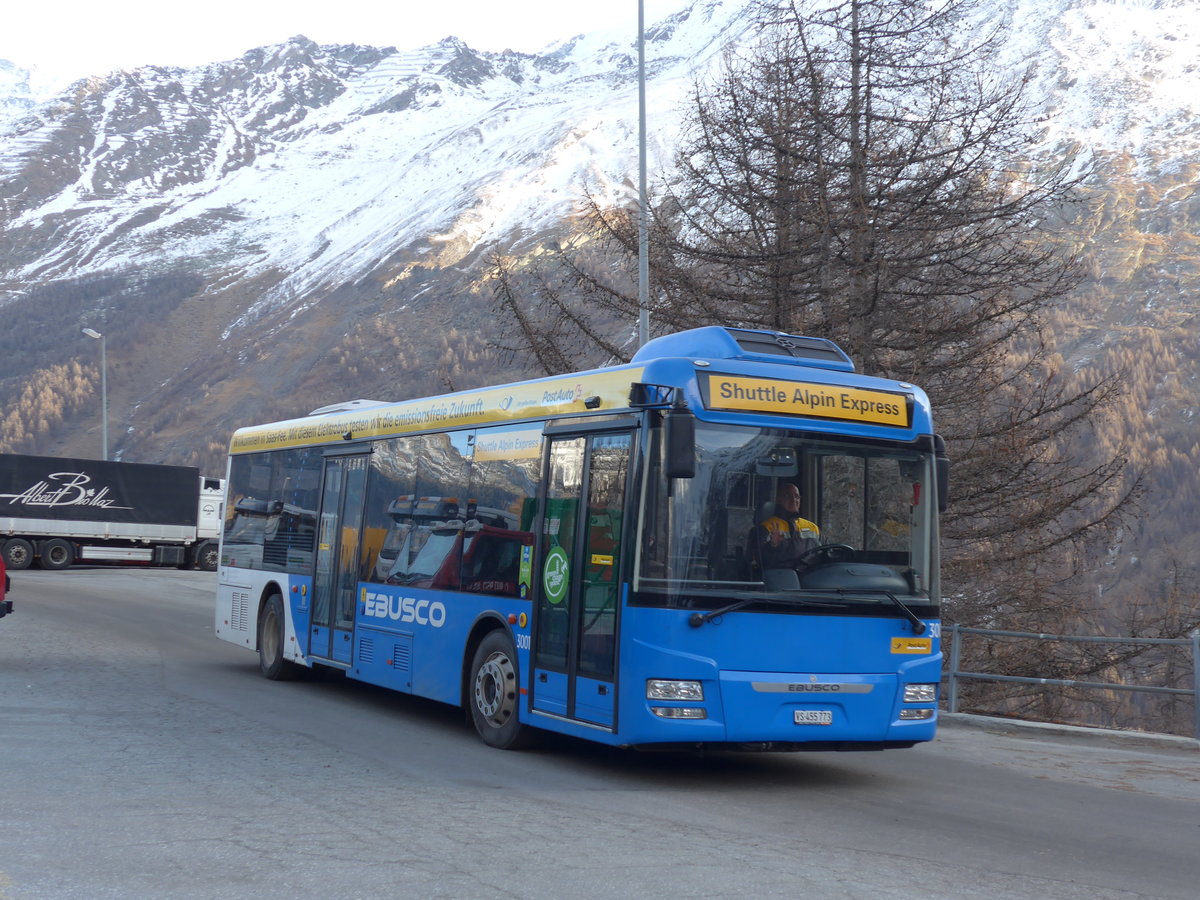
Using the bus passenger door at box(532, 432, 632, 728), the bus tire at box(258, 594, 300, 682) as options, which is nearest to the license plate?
the bus passenger door at box(532, 432, 632, 728)

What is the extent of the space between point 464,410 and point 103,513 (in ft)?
112

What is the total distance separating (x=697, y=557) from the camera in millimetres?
8852

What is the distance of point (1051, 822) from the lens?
324 inches

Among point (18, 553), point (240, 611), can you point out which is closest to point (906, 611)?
point (240, 611)

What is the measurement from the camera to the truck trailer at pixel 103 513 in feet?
135

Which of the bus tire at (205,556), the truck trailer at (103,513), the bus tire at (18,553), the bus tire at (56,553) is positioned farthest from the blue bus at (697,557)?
the bus tire at (205,556)

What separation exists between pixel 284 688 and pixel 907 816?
26.2ft

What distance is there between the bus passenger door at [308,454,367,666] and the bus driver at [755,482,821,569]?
5.33 metres

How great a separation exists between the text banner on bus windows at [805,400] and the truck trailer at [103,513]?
35.0m

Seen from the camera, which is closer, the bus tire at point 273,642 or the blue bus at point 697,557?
the blue bus at point 697,557

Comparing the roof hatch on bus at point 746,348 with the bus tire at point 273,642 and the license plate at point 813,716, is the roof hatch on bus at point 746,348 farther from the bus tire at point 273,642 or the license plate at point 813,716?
the bus tire at point 273,642

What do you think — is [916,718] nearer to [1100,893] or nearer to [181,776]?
[1100,893]

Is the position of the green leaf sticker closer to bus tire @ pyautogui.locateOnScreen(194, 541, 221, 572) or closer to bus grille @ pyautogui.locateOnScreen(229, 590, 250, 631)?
bus grille @ pyautogui.locateOnScreen(229, 590, 250, 631)

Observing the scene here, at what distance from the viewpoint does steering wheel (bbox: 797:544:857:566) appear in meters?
9.13
